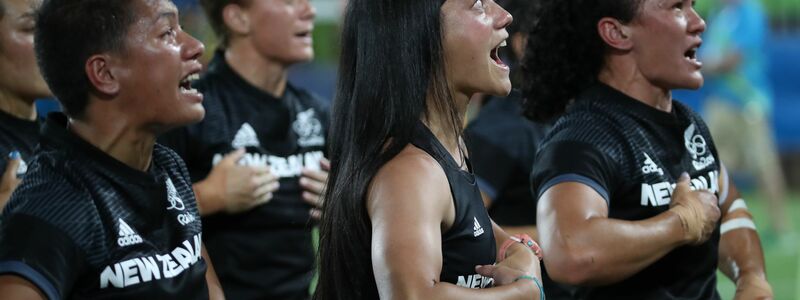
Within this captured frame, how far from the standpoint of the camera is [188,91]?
3457 millimetres

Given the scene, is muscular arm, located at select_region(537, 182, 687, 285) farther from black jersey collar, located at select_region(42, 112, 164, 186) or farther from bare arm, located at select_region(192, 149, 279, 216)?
bare arm, located at select_region(192, 149, 279, 216)

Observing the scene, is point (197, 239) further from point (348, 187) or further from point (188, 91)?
point (348, 187)

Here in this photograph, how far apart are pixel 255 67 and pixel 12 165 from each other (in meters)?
1.49

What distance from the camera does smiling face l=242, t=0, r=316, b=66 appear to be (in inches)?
203

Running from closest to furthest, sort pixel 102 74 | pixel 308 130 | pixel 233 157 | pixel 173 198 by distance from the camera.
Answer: pixel 102 74, pixel 173 198, pixel 233 157, pixel 308 130

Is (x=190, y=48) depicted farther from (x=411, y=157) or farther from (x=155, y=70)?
(x=411, y=157)

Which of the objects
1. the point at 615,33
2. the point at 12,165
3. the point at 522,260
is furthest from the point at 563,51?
the point at 12,165

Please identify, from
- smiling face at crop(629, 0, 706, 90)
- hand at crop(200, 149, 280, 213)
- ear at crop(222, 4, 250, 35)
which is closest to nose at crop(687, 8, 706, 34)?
smiling face at crop(629, 0, 706, 90)

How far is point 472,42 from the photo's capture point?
3.03m

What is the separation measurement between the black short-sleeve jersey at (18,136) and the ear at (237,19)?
4.09 ft

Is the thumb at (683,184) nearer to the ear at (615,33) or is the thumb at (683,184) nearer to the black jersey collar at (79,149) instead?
the ear at (615,33)

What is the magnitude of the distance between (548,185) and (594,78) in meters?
0.57

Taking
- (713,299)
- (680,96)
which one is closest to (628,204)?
(713,299)

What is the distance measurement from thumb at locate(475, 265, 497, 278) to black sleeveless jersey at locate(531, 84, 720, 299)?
737 millimetres
